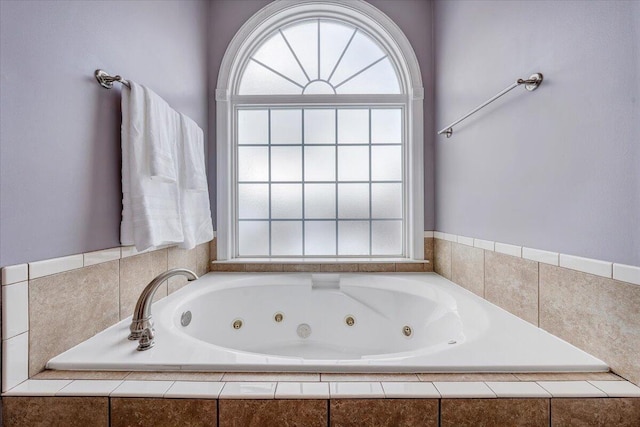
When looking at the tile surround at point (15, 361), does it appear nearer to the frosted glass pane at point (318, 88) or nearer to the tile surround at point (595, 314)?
the tile surround at point (595, 314)

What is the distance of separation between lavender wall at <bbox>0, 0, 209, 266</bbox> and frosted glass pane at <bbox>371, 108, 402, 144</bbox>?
1.39 meters

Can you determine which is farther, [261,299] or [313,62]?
[313,62]

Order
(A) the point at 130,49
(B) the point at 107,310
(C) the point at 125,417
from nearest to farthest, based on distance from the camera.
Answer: (C) the point at 125,417, (B) the point at 107,310, (A) the point at 130,49

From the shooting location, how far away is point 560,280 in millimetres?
976

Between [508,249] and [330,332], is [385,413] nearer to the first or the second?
[508,249]

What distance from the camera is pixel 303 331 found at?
1739mm

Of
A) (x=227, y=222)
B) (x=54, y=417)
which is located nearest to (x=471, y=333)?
(x=54, y=417)

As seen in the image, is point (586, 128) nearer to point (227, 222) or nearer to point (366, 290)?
point (366, 290)

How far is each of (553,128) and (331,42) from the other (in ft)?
5.33

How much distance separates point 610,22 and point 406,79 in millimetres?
1328

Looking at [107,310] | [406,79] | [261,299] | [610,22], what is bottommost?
[261,299]

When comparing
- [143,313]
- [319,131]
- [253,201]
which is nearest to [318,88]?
[319,131]

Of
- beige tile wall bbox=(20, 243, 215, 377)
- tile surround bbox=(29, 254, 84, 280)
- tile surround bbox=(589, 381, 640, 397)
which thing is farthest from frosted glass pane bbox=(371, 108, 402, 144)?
tile surround bbox=(29, 254, 84, 280)

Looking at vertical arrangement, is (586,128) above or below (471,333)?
above
